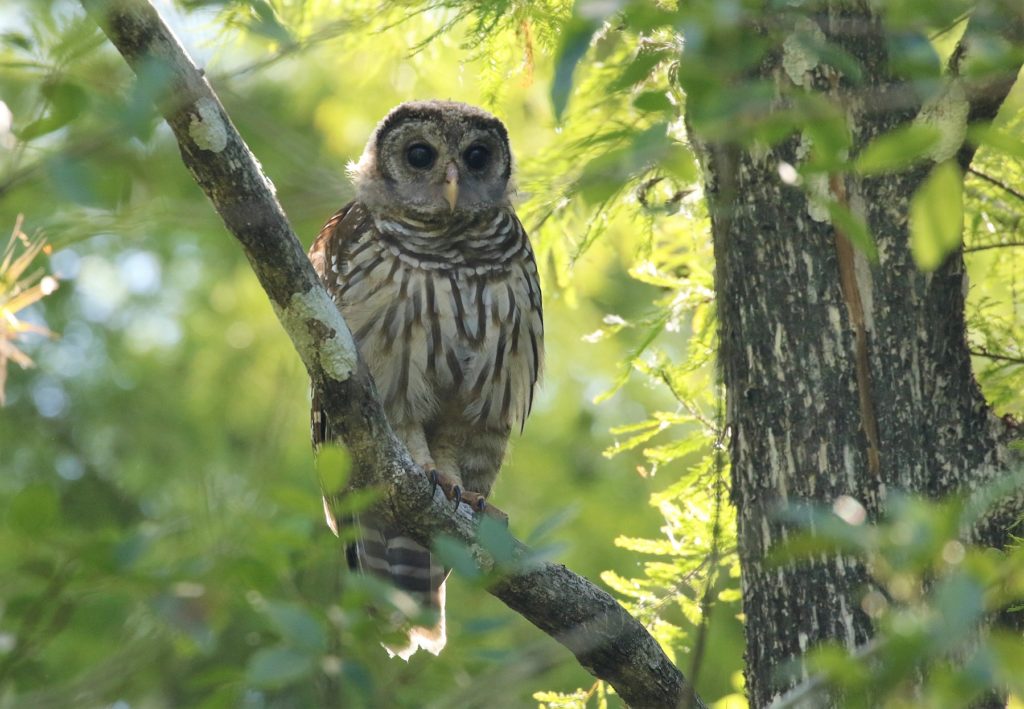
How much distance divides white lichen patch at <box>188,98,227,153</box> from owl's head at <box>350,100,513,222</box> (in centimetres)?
197

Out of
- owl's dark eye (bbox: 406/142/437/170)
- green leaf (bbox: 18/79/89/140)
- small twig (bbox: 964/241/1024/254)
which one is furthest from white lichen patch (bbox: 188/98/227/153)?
owl's dark eye (bbox: 406/142/437/170)

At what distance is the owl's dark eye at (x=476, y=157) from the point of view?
476cm

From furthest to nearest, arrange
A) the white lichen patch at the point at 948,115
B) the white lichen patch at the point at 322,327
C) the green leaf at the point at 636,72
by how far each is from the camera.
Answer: the white lichen patch at the point at 322,327
the white lichen patch at the point at 948,115
the green leaf at the point at 636,72

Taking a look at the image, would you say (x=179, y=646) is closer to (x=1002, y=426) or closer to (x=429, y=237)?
(x=1002, y=426)

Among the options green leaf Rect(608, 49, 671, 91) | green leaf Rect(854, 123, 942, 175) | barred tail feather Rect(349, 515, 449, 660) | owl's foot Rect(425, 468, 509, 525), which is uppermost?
green leaf Rect(608, 49, 671, 91)

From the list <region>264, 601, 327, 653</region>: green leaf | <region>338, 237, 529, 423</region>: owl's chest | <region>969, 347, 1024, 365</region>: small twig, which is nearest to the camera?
<region>264, 601, 327, 653</region>: green leaf

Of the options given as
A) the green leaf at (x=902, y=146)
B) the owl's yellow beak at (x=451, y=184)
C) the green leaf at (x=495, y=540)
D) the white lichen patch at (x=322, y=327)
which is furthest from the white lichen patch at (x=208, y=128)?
the owl's yellow beak at (x=451, y=184)

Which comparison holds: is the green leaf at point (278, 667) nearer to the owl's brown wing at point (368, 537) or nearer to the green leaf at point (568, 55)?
the green leaf at point (568, 55)

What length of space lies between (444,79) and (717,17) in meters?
4.59

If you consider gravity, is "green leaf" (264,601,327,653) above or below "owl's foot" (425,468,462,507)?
above

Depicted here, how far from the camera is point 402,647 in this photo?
1968 millimetres

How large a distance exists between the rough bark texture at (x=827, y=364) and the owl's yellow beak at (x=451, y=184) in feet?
4.86

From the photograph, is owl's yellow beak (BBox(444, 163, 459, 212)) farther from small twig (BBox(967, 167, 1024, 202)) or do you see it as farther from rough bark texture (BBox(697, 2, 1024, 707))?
small twig (BBox(967, 167, 1024, 202))

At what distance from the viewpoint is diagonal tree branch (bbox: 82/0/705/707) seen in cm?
246
